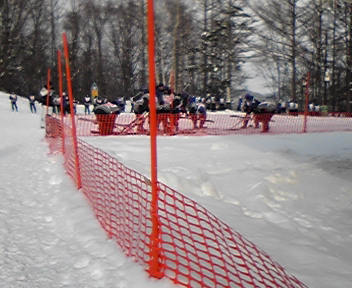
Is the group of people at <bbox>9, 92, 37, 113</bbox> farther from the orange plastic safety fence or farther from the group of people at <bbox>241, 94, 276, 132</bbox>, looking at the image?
the group of people at <bbox>241, 94, 276, 132</bbox>

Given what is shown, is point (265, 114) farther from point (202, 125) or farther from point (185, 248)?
point (185, 248)

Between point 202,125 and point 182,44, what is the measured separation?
15.2 meters

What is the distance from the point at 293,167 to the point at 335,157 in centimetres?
116

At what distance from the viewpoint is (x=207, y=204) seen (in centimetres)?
500

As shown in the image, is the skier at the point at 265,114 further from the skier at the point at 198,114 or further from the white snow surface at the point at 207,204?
the white snow surface at the point at 207,204

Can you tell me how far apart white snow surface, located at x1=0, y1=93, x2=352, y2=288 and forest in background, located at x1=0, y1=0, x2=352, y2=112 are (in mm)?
15559

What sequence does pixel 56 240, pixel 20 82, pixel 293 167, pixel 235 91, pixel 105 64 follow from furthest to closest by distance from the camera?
pixel 105 64 < pixel 20 82 < pixel 235 91 < pixel 293 167 < pixel 56 240

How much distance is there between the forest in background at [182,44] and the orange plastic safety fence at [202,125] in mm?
7747

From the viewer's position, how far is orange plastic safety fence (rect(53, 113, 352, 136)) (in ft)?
35.0

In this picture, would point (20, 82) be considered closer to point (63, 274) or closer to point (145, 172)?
point (145, 172)

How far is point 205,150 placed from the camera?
7781 millimetres

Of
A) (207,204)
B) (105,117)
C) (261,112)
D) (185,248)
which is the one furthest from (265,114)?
(185,248)

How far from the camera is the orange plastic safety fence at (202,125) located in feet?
35.0

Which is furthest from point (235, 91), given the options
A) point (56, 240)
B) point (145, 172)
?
point (56, 240)
